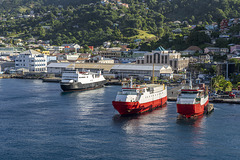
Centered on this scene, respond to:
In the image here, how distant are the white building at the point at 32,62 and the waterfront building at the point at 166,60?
26.5m

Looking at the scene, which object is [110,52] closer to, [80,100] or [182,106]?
[80,100]

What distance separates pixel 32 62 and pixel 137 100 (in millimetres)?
61394

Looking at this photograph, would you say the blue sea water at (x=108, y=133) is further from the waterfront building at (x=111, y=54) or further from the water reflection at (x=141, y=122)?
the waterfront building at (x=111, y=54)

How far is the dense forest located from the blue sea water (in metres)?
101

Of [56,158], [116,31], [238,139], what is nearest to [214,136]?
[238,139]

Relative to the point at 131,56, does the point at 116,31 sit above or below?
above

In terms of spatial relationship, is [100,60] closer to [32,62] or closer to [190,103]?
[32,62]

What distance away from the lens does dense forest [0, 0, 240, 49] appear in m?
157

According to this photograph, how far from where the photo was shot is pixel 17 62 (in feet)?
336

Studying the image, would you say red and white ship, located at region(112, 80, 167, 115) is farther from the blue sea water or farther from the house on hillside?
the house on hillside

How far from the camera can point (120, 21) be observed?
561 ft

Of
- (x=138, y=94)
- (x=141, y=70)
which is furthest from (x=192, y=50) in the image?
(x=138, y=94)

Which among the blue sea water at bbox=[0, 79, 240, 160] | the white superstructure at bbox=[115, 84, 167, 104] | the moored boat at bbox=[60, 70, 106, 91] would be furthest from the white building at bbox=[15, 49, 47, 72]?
the white superstructure at bbox=[115, 84, 167, 104]

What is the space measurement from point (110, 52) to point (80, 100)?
68.9 metres
